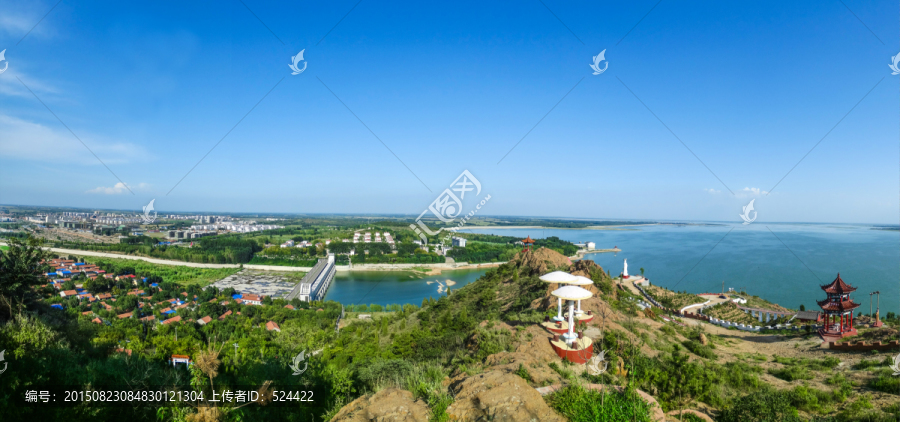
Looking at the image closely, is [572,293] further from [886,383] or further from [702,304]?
[702,304]

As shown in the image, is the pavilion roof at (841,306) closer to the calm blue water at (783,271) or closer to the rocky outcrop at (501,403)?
the rocky outcrop at (501,403)

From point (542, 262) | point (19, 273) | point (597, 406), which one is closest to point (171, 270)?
point (19, 273)

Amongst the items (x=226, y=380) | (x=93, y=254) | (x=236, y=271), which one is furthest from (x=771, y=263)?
(x=93, y=254)

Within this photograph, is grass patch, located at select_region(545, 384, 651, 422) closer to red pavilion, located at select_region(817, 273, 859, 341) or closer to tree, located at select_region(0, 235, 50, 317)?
red pavilion, located at select_region(817, 273, 859, 341)

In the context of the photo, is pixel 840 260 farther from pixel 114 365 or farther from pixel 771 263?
pixel 114 365

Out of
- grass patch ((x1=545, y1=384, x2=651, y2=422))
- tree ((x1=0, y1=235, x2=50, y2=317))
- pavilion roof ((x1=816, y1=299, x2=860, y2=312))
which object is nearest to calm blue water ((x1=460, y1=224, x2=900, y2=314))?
pavilion roof ((x1=816, y1=299, x2=860, y2=312))
